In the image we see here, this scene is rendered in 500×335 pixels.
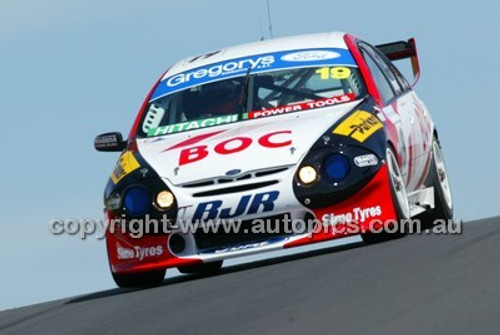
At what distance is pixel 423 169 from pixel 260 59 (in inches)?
52.7

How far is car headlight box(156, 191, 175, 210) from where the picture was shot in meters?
8.93

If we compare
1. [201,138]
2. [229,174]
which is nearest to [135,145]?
[201,138]

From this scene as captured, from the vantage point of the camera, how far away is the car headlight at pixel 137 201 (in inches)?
354

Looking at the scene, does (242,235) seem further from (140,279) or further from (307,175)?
(140,279)

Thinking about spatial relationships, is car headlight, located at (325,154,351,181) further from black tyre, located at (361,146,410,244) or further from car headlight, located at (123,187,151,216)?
car headlight, located at (123,187,151,216)

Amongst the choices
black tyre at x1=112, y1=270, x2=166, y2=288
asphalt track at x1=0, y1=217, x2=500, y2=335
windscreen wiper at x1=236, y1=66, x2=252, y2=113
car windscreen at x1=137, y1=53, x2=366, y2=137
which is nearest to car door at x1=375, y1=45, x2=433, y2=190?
car windscreen at x1=137, y1=53, x2=366, y2=137

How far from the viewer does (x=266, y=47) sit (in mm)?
10805

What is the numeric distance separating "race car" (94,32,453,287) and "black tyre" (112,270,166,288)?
0.03 ft

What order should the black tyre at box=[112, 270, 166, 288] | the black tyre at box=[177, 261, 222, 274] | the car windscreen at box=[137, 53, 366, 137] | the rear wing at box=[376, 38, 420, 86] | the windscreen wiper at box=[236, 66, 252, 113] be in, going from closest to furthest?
the black tyre at box=[112, 270, 166, 288] → the car windscreen at box=[137, 53, 366, 137] → the windscreen wiper at box=[236, 66, 252, 113] → the black tyre at box=[177, 261, 222, 274] → the rear wing at box=[376, 38, 420, 86]

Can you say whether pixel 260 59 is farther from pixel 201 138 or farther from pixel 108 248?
pixel 108 248

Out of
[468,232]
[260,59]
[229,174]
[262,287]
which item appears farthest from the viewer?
[260,59]

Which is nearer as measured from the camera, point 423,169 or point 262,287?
point 262,287

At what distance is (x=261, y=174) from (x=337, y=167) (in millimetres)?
445

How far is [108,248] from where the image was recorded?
9.27 meters
